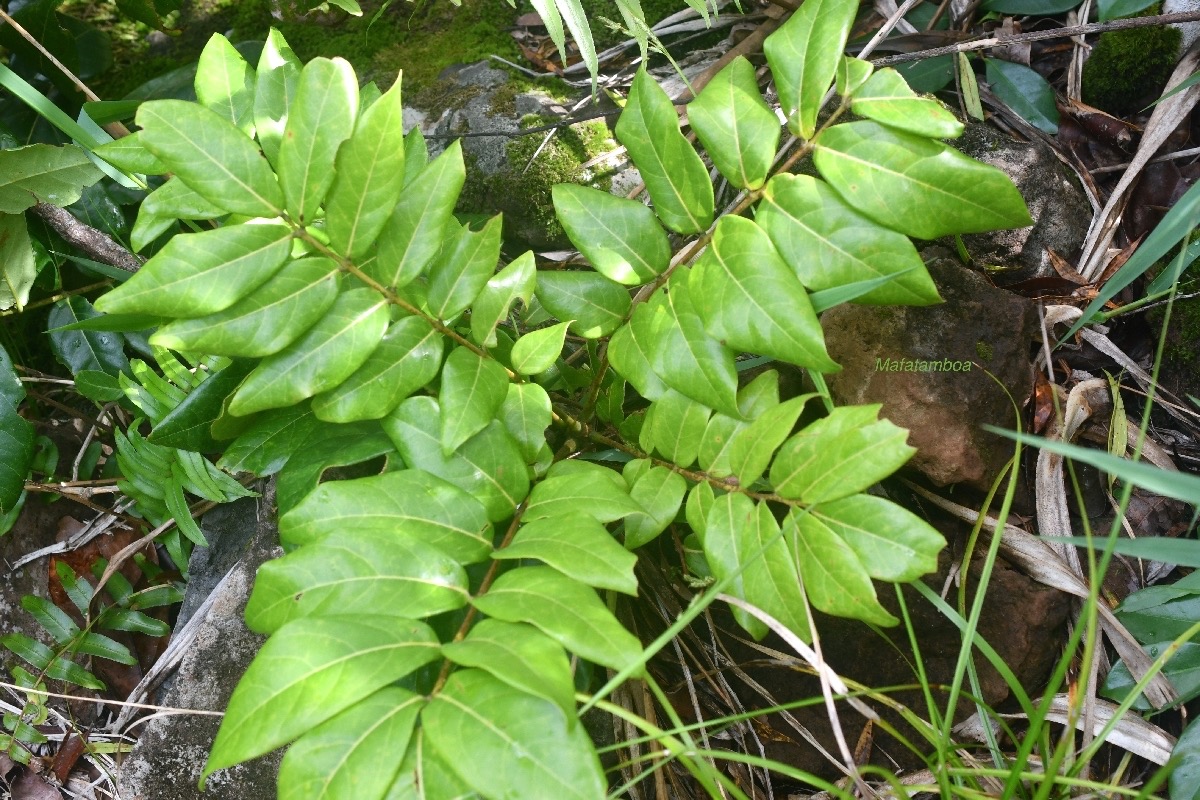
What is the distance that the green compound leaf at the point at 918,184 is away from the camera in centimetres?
124

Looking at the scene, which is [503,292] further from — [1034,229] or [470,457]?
[1034,229]

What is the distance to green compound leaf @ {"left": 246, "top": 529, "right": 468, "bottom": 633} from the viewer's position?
1161 mm

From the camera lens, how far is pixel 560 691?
3.19ft

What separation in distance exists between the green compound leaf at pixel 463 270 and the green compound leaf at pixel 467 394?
0.29ft

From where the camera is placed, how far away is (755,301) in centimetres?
128

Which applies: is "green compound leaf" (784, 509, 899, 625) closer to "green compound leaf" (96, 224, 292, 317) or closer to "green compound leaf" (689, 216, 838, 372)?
"green compound leaf" (689, 216, 838, 372)

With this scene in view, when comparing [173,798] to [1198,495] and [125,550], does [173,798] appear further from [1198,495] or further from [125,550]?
[1198,495]

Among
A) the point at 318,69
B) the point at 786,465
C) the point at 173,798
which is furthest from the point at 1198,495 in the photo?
the point at 173,798

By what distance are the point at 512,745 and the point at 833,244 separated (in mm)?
892

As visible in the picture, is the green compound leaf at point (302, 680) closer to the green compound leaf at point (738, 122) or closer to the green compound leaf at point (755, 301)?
the green compound leaf at point (755, 301)

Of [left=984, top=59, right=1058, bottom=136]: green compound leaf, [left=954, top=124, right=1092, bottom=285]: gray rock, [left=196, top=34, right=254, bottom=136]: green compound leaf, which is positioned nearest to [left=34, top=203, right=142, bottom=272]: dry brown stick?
[left=196, top=34, right=254, bottom=136]: green compound leaf

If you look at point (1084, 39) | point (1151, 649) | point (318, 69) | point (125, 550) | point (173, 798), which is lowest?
point (173, 798)

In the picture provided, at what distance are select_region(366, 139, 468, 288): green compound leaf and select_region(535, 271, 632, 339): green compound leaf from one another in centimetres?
26

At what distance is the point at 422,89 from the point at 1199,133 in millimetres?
2087
